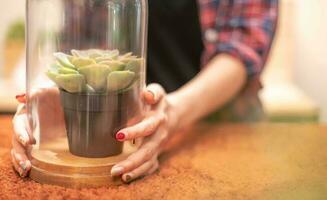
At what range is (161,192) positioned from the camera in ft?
2.05

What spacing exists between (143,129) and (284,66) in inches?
67.1

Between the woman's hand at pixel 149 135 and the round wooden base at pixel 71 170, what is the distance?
0.5 inches

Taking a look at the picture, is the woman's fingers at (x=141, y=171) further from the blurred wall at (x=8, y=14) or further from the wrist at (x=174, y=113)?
the blurred wall at (x=8, y=14)

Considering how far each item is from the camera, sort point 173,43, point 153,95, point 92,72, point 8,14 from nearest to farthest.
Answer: point 92,72 < point 153,95 < point 173,43 < point 8,14

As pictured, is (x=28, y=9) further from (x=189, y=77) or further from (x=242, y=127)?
(x=189, y=77)

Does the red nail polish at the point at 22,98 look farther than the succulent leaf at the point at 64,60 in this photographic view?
Yes

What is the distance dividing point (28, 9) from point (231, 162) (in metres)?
0.38

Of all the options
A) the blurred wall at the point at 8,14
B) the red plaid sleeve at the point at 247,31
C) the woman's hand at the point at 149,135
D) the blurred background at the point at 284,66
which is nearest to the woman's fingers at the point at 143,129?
the woman's hand at the point at 149,135

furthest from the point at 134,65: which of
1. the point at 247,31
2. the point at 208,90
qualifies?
the point at 247,31

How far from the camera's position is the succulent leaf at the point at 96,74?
623 millimetres

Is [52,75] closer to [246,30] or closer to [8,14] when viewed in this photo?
[246,30]

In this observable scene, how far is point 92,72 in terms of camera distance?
62 cm

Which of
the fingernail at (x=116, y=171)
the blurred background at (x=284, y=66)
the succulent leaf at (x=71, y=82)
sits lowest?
the blurred background at (x=284, y=66)

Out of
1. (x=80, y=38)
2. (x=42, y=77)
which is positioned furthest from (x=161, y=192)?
(x=80, y=38)
